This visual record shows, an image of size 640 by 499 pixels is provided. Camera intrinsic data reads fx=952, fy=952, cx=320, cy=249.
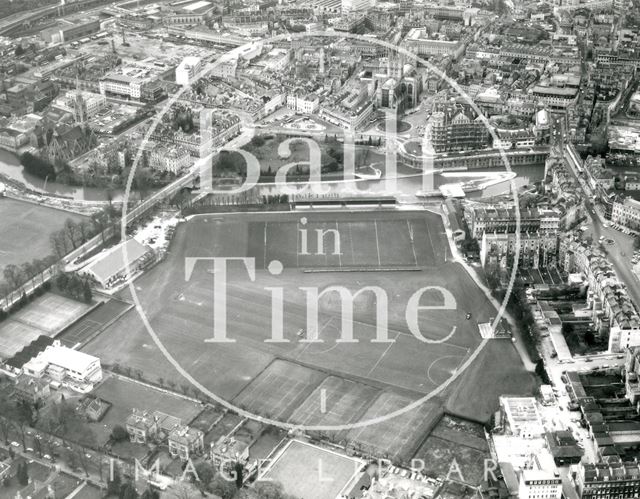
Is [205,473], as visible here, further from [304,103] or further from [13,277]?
[304,103]

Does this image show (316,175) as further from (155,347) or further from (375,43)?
(375,43)

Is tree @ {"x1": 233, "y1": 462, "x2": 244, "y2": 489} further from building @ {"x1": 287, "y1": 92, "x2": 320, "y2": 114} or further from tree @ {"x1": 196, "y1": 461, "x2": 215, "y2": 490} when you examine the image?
building @ {"x1": 287, "y1": 92, "x2": 320, "y2": 114}

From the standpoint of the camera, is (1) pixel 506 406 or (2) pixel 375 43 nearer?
(1) pixel 506 406

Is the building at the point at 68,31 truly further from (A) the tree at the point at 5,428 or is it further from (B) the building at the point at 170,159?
(A) the tree at the point at 5,428

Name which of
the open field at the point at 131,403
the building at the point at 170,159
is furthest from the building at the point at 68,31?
the open field at the point at 131,403

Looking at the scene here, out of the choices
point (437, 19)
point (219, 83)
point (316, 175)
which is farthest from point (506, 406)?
point (437, 19)

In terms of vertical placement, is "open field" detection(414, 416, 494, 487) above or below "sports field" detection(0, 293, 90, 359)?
below

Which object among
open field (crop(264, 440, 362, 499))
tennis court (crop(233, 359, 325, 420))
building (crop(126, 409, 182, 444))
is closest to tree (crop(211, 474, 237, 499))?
open field (crop(264, 440, 362, 499))
